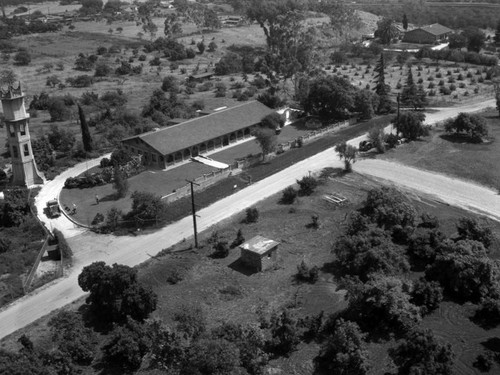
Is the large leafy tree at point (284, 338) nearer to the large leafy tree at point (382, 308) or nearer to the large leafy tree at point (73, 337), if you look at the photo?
the large leafy tree at point (382, 308)

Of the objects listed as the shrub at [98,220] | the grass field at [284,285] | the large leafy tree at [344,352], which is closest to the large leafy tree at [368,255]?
the grass field at [284,285]

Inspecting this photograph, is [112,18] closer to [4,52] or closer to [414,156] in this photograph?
[4,52]

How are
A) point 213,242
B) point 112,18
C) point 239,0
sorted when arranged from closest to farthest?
point 213,242 → point 112,18 → point 239,0

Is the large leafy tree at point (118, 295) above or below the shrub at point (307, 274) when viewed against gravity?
above

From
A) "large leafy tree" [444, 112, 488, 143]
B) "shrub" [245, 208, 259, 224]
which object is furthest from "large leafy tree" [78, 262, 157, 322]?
"large leafy tree" [444, 112, 488, 143]

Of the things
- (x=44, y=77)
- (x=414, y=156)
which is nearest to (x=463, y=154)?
(x=414, y=156)

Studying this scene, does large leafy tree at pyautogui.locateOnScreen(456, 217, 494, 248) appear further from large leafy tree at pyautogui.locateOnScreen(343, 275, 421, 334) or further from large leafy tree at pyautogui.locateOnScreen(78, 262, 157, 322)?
large leafy tree at pyautogui.locateOnScreen(78, 262, 157, 322)
